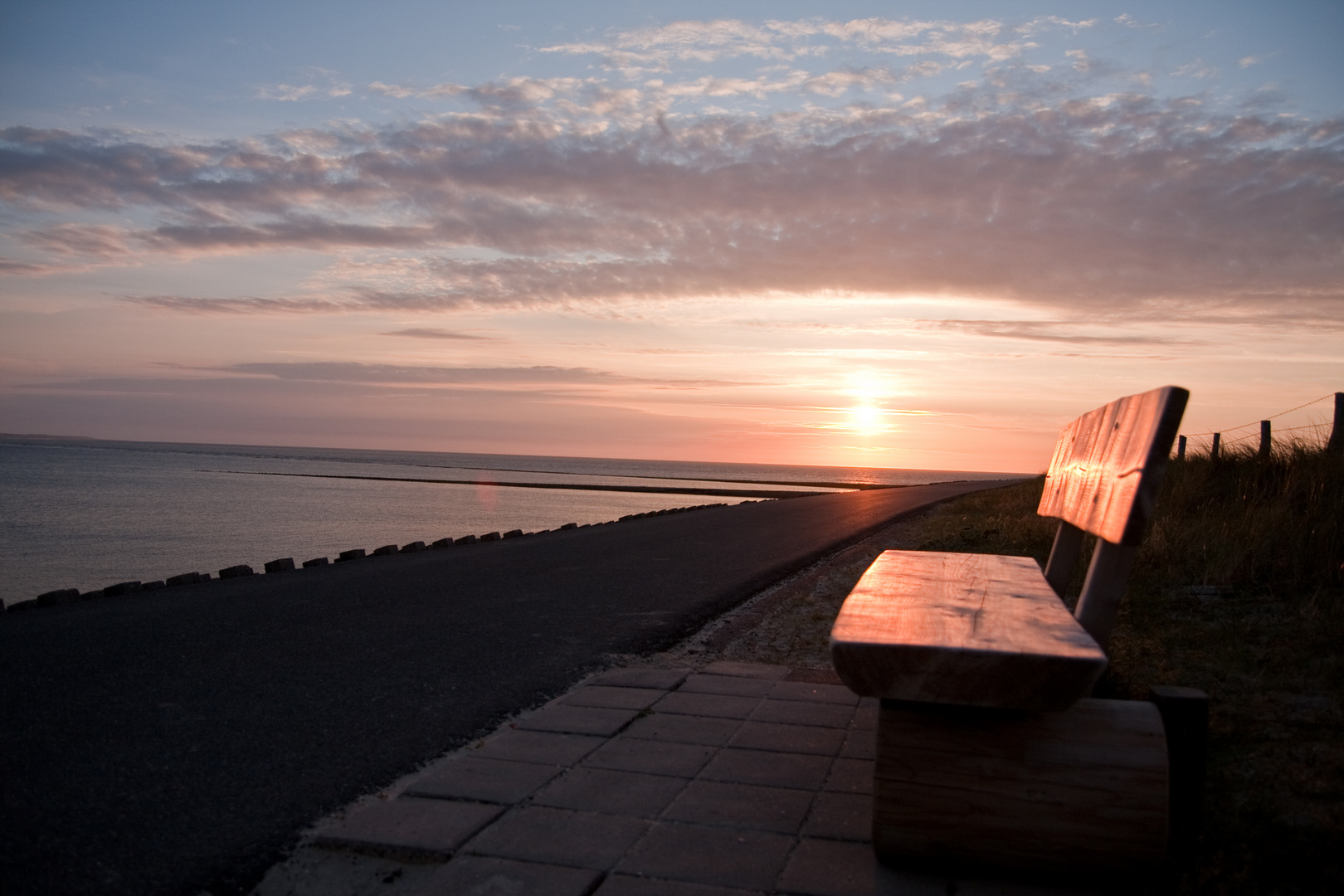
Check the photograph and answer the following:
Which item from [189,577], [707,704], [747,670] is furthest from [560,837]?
[189,577]

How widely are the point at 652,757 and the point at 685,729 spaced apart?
1.25 ft

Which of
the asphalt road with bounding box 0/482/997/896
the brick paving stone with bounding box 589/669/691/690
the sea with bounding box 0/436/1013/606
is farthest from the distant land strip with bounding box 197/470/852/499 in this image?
the brick paving stone with bounding box 589/669/691/690

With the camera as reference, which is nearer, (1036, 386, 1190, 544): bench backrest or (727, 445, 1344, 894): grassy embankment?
(1036, 386, 1190, 544): bench backrest

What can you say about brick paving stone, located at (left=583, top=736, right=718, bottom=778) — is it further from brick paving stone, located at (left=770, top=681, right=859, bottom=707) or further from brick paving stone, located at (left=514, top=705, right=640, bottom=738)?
brick paving stone, located at (left=770, top=681, right=859, bottom=707)

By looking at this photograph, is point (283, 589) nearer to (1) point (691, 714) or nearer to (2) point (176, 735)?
(2) point (176, 735)

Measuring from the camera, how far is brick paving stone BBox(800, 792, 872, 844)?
2.89 m

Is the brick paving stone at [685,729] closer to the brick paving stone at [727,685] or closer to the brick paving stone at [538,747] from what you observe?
the brick paving stone at [538,747]

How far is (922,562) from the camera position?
4086 millimetres

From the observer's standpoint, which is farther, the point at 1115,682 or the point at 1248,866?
the point at 1115,682

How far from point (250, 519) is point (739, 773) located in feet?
97.8

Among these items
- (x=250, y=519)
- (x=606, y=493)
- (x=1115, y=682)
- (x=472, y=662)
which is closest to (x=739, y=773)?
(x=1115, y=682)

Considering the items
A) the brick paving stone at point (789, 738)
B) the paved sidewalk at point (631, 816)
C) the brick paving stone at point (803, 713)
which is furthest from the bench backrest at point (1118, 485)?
the brick paving stone at point (803, 713)

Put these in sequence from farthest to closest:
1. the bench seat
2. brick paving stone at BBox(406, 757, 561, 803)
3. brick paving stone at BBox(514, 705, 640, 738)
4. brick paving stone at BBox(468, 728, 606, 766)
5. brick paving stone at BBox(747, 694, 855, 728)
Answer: brick paving stone at BBox(747, 694, 855, 728), brick paving stone at BBox(514, 705, 640, 738), brick paving stone at BBox(468, 728, 606, 766), brick paving stone at BBox(406, 757, 561, 803), the bench seat

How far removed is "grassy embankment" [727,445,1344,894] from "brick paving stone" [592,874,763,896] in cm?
124
